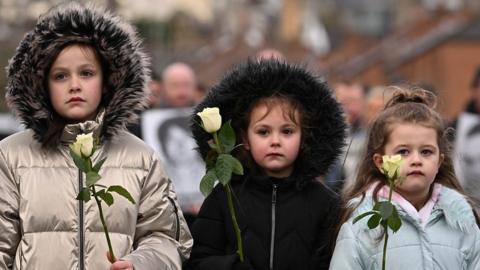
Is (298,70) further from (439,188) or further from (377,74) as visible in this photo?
(377,74)

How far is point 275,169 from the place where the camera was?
22.9 ft

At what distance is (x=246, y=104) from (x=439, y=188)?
911 millimetres

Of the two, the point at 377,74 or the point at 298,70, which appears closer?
the point at 298,70

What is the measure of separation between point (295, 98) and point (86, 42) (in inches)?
37.5

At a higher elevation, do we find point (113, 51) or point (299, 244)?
point (113, 51)

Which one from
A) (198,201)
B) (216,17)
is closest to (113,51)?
(198,201)

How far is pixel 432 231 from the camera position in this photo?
6750 mm

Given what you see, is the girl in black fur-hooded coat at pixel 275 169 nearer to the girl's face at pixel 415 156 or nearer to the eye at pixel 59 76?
the girl's face at pixel 415 156

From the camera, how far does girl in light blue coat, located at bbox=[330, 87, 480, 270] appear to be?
261 inches

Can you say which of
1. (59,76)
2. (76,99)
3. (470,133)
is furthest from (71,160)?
(470,133)

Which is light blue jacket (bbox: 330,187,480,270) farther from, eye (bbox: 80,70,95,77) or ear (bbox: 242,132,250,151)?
eye (bbox: 80,70,95,77)

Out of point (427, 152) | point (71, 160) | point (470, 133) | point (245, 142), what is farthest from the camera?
point (470, 133)

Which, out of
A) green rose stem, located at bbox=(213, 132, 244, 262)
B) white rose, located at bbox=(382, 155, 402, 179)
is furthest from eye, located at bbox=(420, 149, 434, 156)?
green rose stem, located at bbox=(213, 132, 244, 262)

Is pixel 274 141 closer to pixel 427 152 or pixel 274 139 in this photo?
pixel 274 139
